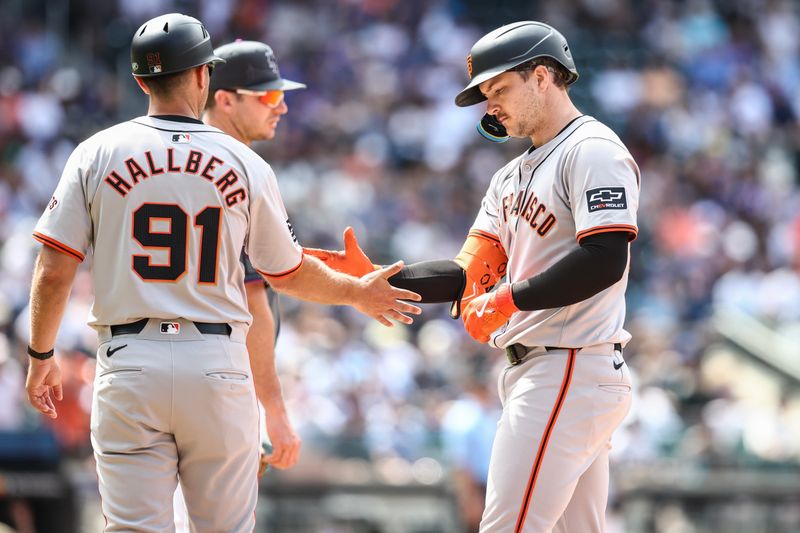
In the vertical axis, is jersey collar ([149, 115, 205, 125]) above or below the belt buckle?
above

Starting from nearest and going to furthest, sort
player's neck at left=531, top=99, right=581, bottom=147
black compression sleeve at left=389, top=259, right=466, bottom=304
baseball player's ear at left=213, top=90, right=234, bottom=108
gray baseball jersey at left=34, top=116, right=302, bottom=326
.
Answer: gray baseball jersey at left=34, top=116, right=302, bottom=326, player's neck at left=531, top=99, right=581, bottom=147, black compression sleeve at left=389, top=259, right=466, bottom=304, baseball player's ear at left=213, top=90, right=234, bottom=108

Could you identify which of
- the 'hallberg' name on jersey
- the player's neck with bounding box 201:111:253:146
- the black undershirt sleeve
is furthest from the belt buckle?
the player's neck with bounding box 201:111:253:146

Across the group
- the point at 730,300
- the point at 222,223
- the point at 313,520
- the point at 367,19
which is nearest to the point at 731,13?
the point at 367,19

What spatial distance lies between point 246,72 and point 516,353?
192cm

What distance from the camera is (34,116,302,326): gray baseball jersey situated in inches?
179

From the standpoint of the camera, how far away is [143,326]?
455cm

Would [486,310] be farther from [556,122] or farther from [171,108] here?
[171,108]

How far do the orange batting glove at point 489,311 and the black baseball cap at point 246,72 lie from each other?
4.96 feet

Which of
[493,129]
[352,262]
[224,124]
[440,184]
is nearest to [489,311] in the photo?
[352,262]

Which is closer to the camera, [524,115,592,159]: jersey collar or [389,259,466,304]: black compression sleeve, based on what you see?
[524,115,592,159]: jersey collar

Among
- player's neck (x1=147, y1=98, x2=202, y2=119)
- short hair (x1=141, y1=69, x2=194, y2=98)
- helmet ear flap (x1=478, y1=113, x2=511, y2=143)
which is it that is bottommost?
helmet ear flap (x1=478, y1=113, x2=511, y2=143)

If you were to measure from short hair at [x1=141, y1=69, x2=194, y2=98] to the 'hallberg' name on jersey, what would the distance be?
29 cm

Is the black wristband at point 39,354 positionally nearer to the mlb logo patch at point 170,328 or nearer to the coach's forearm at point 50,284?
the coach's forearm at point 50,284

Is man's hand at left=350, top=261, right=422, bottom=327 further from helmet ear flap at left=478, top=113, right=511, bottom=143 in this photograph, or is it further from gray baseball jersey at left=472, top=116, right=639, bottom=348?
helmet ear flap at left=478, top=113, right=511, bottom=143
